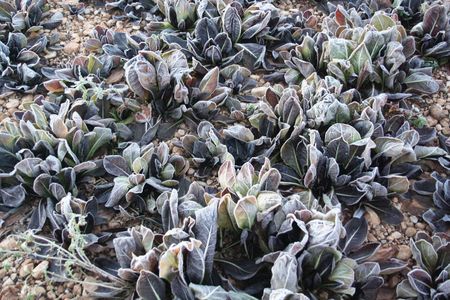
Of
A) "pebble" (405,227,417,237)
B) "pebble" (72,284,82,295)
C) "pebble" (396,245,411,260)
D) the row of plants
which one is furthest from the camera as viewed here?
"pebble" (405,227,417,237)

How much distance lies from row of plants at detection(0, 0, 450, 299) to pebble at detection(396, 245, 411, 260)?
12 centimetres

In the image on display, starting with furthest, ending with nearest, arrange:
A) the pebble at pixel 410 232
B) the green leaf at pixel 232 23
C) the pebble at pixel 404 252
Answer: the green leaf at pixel 232 23 → the pebble at pixel 410 232 → the pebble at pixel 404 252

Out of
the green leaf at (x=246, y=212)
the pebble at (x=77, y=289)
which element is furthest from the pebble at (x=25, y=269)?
the green leaf at (x=246, y=212)

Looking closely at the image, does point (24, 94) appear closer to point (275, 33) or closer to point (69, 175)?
point (69, 175)

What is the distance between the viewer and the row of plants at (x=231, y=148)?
216 cm

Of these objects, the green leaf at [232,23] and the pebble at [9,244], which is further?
the green leaf at [232,23]

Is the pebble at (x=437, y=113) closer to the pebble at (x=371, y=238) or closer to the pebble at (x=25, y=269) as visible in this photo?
the pebble at (x=371, y=238)

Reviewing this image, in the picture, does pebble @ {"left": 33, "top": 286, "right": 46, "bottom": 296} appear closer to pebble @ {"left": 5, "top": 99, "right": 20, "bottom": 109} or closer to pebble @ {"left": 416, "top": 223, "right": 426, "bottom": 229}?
pebble @ {"left": 5, "top": 99, "right": 20, "bottom": 109}

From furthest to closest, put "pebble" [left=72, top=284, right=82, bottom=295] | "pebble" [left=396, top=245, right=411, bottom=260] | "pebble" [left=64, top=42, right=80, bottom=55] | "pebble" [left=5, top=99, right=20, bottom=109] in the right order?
"pebble" [left=64, top=42, right=80, bottom=55]
"pebble" [left=5, top=99, right=20, bottom=109]
"pebble" [left=396, top=245, right=411, bottom=260]
"pebble" [left=72, top=284, right=82, bottom=295]

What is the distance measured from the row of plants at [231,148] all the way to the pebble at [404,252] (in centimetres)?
12

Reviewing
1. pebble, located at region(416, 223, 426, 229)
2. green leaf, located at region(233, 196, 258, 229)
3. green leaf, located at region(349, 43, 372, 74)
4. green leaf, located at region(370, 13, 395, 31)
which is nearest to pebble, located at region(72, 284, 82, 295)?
green leaf, located at region(233, 196, 258, 229)

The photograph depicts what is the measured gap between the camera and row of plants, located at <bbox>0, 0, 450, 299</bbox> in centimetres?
216

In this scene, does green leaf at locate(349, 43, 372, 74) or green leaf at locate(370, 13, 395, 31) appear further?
green leaf at locate(370, 13, 395, 31)

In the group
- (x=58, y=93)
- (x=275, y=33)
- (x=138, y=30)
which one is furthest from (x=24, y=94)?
(x=275, y=33)
